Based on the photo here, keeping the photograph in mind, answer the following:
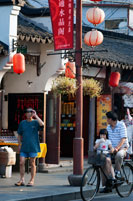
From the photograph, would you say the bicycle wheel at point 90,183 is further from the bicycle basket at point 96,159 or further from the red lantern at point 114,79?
the red lantern at point 114,79

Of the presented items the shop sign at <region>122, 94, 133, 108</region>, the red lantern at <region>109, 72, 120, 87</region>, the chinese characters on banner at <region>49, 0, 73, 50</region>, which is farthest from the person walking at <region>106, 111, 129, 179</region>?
the shop sign at <region>122, 94, 133, 108</region>

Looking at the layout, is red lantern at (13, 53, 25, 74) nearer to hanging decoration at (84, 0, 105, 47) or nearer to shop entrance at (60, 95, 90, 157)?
hanging decoration at (84, 0, 105, 47)

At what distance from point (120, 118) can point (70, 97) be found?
260 cm

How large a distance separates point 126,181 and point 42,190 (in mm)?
2004

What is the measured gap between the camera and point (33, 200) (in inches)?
473

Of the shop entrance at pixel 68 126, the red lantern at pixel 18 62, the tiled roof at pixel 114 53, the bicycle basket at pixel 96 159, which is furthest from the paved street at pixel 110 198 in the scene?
the shop entrance at pixel 68 126

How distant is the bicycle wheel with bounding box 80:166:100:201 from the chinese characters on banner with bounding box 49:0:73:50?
13.4 ft

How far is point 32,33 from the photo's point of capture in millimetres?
17344

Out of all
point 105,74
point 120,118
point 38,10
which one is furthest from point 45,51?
point 120,118

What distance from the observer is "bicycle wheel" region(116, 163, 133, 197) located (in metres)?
13.6

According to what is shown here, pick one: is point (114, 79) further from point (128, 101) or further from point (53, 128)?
point (53, 128)

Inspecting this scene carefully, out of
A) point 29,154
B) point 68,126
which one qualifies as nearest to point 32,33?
point 29,154

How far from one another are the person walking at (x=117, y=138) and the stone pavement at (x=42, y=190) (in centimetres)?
115

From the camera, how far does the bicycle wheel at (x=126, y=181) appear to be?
13.6 meters
